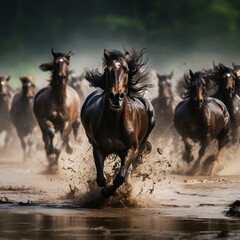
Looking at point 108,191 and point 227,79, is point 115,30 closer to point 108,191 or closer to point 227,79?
point 227,79

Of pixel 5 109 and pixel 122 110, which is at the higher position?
pixel 5 109

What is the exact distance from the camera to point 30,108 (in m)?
28.0

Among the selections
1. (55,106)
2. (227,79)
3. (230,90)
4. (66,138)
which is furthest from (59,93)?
(230,90)

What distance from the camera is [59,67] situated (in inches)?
843

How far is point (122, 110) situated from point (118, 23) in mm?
46818

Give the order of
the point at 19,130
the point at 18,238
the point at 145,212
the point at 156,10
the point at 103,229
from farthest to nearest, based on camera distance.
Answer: the point at 156,10
the point at 19,130
the point at 145,212
the point at 103,229
the point at 18,238

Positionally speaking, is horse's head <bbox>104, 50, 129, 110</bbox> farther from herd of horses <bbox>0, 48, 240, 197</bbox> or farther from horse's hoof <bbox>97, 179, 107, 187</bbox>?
horse's hoof <bbox>97, 179, 107, 187</bbox>

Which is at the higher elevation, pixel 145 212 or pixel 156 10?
pixel 156 10

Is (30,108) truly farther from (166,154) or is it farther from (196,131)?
(196,131)

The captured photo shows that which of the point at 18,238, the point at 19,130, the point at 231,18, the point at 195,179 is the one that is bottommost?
the point at 18,238

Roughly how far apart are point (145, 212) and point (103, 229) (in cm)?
191

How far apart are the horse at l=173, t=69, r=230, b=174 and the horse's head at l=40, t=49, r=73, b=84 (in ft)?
7.09

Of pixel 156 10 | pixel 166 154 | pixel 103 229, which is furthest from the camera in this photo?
pixel 156 10

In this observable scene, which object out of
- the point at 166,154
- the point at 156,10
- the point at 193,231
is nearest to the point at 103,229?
the point at 193,231
